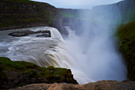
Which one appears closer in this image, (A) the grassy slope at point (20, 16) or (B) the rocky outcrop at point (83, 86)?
(B) the rocky outcrop at point (83, 86)

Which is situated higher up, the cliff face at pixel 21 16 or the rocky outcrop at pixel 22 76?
the cliff face at pixel 21 16

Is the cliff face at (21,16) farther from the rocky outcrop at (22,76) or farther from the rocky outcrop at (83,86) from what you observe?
the rocky outcrop at (83,86)

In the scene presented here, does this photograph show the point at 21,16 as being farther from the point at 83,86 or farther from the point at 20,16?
the point at 83,86

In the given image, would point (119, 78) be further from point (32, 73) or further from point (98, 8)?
point (98, 8)

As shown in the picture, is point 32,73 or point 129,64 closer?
point 32,73

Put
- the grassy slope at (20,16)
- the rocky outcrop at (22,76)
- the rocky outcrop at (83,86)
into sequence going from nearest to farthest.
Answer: the rocky outcrop at (83,86), the rocky outcrop at (22,76), the grassy slope at (20,16)

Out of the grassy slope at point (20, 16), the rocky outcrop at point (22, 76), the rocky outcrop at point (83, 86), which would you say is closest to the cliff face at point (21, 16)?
the grassy slope at point (20, 16)

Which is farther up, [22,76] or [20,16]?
[20,16]

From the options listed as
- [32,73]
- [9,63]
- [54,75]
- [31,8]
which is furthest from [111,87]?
[31,8]

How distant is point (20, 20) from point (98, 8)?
209 feet

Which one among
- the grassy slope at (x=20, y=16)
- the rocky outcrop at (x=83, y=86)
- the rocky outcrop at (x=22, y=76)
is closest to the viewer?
the rocky outcrop at (x=83, y=86)

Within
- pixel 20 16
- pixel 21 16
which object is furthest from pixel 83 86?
pixel 21 16

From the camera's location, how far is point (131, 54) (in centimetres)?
2053

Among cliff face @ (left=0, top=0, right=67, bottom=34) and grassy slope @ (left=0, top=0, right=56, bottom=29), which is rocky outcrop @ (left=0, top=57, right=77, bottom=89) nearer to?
cliff face @ (left=0, top=0, right=67, bottom=34)
